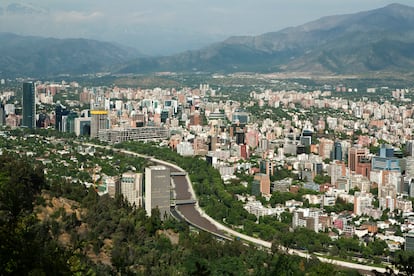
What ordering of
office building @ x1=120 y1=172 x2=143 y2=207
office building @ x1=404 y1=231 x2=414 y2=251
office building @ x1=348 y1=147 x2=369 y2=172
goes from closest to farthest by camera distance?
office building @ x1=404 y1=231 x2=414 y2=251, office building @ x1=120 y1=172 x2=143 y2=207, office building @ x1=348 y1=147 x2=369 y2=172

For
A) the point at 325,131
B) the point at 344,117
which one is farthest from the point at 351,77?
the point at 325,131

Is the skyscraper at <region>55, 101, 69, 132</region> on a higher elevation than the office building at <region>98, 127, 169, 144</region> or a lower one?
higher

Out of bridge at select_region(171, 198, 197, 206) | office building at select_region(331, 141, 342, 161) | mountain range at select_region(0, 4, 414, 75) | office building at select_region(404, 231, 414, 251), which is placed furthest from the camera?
mountain range at select_region(0, 4, 414, 75)

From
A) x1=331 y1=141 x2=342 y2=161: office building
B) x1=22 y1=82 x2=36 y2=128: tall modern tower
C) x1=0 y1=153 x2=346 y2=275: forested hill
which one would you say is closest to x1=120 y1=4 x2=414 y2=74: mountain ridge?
x1=22 y1=82 x2=36 y2=128: tall modern tower

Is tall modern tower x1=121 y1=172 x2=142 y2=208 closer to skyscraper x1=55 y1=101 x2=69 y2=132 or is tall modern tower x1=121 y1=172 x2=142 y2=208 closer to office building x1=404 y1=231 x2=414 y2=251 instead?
office building x1=404 y1=231 x2=414 y2=251

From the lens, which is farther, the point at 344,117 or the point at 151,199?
the point at 344,117

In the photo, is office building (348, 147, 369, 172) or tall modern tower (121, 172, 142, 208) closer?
tall modern tower (121, 172, 142, 208)

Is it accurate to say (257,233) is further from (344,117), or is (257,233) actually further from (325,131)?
(344,117)

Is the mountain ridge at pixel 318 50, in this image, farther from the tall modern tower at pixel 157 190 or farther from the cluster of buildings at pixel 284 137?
the tall modern tower at pixel 157 190
